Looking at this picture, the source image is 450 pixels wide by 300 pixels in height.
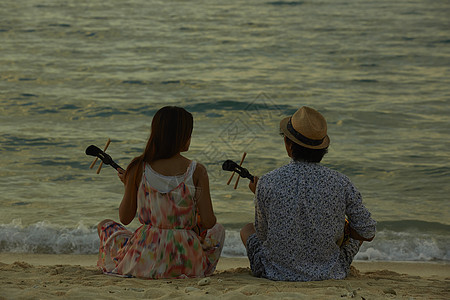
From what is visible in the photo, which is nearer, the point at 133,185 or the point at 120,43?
the point at 133,185

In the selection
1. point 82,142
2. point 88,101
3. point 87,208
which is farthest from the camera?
point 88,101

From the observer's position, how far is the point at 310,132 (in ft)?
11.7

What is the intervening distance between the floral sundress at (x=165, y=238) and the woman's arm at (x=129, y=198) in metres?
0.06

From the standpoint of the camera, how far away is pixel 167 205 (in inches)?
147

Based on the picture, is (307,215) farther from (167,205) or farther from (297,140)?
(167,205)

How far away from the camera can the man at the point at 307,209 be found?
3549 mm

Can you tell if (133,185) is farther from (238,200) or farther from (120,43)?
(120,43)

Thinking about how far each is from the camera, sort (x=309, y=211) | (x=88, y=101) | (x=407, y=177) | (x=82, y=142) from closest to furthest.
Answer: (x=309, y=211)
(x=407, y=177)
(x=82, y=142)
(x=88, y=101)

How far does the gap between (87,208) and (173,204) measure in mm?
3269

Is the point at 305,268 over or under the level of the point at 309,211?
under

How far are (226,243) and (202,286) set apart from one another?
233 centimetres

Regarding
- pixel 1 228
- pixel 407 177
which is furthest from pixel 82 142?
pixel 407 177

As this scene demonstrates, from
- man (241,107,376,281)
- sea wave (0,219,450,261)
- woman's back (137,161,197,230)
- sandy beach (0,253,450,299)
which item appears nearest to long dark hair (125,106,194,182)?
woman's back (137,161,197,230)

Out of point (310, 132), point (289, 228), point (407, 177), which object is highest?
point (310, 132)
